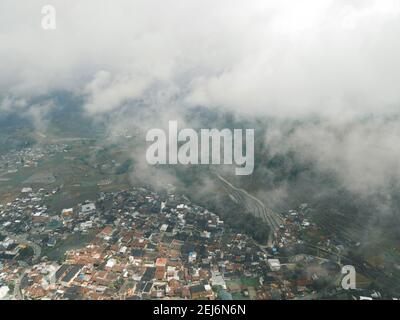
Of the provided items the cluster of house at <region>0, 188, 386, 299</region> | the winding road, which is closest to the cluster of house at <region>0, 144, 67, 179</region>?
the cluster of house at <region>0, 188, 386, 299</region>

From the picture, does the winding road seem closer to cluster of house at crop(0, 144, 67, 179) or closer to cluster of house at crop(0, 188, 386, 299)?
cluster of house at crop(0, 188, 386, 299)

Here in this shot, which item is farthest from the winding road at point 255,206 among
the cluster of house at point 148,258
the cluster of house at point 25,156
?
the cluster of house at point 25,156

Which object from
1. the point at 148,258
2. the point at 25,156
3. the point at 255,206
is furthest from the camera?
the point at 25,156

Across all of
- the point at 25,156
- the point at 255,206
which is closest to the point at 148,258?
the point at 255,206

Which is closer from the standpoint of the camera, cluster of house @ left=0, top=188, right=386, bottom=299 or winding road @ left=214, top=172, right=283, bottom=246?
cluster of house @ left=0, top=188, right=386, bottom=299

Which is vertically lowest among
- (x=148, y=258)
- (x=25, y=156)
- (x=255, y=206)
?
(x=148, y=258)

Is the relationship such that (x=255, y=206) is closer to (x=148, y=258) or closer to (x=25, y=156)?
(x=148, y=258)

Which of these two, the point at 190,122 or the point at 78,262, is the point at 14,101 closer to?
the point at 190,122

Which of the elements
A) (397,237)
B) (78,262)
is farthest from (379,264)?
(78,262)

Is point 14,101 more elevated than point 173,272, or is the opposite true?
point 14,101
